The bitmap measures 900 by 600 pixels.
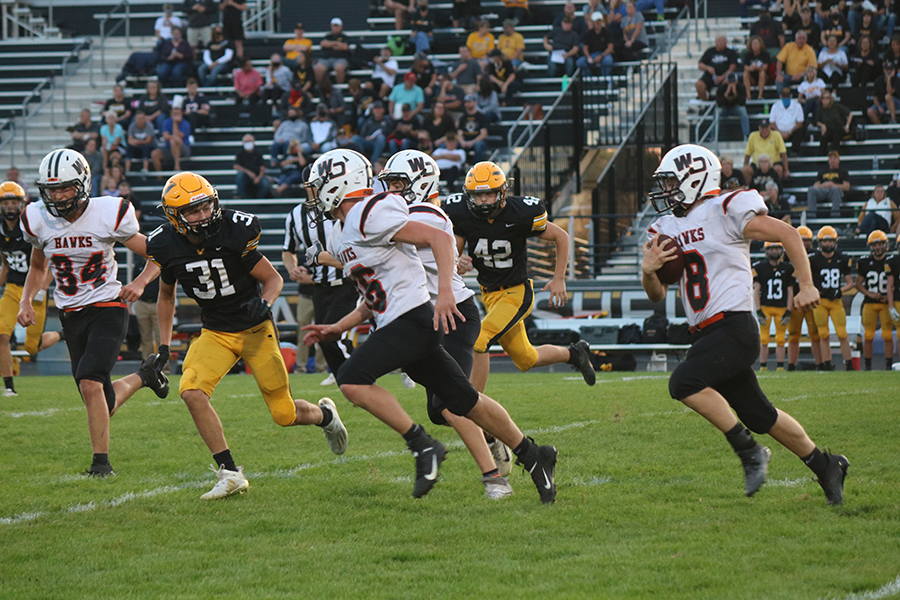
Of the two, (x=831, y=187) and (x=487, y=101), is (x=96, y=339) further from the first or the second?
(x=487, y=101)

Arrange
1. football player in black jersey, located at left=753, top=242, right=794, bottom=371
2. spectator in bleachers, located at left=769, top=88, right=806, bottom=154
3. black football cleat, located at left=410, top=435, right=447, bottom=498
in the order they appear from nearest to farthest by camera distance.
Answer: black football cleat, located at left=410, top=435, right=447, bottom=498
football player in black jersey, located at left=753, top=242, right=794, bottom=371
spectator in bleachers, located at left=769, top=88, right=806, bottom=154

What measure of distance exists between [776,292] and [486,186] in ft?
26.1

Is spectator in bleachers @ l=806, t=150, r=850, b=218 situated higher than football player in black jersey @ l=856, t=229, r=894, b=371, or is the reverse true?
spectator in bleachers @ l=806, t=150, r=850, b=218

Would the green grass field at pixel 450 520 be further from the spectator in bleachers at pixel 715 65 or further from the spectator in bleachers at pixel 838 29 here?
the spectator in bleachers at pixel 838 29

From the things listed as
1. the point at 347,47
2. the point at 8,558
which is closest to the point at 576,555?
the point at 8,558

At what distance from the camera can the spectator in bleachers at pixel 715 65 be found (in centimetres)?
1827

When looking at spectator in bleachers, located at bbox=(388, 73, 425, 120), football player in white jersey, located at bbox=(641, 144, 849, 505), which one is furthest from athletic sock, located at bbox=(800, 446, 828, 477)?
spectator in bleachers, located at bbox=(388, 73, 425, 120)

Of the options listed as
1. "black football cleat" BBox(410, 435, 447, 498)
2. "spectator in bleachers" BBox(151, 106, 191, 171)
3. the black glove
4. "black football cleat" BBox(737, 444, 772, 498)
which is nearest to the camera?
"black football cleat" BBox(737, 444, 772, 498)

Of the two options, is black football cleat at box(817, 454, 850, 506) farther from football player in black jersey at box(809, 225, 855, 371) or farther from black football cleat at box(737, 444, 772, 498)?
football player in black jersey at box(809, 225, 855, 371)

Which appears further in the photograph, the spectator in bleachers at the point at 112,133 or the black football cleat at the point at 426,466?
the spectator in bleachers at the point at 112,133

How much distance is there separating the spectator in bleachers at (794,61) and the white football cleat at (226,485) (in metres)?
14.7

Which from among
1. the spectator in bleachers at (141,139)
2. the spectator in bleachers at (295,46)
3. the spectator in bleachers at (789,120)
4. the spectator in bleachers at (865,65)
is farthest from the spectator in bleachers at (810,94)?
the spectator in bleachers at (141,139)

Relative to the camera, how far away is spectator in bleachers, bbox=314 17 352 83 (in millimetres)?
19948

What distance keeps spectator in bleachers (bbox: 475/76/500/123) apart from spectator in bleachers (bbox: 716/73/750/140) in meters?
3.69
